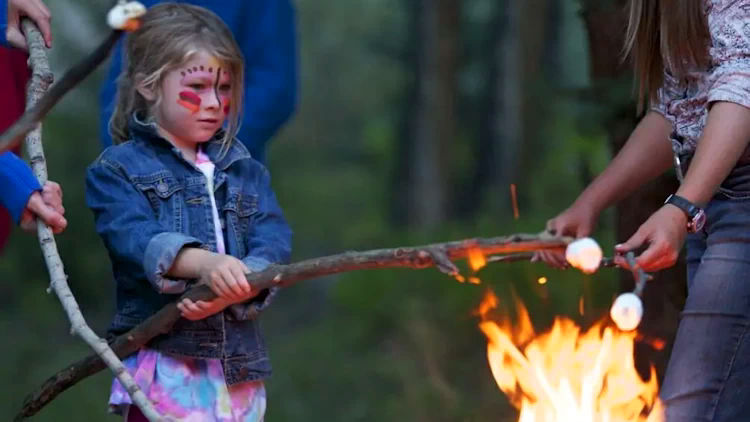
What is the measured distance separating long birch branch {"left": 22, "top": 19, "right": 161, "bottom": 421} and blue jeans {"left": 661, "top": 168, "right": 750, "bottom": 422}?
52.1 inches

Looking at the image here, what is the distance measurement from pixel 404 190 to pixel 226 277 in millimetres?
12378

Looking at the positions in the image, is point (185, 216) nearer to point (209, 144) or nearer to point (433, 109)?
point (209, 144)

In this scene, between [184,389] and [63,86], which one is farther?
[184,389]

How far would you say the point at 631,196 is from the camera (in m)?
5.16

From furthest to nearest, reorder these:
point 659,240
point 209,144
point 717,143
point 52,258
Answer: point 209,144 < point 52,258 < point 717,143 < point 659,240

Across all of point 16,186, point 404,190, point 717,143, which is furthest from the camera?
point 404,190

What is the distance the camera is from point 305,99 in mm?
22078

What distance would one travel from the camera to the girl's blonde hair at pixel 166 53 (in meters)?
3.97

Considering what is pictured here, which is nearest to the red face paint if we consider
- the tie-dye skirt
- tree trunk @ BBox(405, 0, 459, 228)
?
the tie-dye skirt

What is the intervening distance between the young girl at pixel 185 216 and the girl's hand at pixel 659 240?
102cm

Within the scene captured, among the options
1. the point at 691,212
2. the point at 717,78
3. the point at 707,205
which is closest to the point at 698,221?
the point at 691,212

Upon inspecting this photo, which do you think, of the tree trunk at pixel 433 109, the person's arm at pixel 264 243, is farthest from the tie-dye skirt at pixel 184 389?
the tree trunk at pixel 433 109

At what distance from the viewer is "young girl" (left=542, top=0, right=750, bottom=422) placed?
347 cm

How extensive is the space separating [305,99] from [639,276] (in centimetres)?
1894
